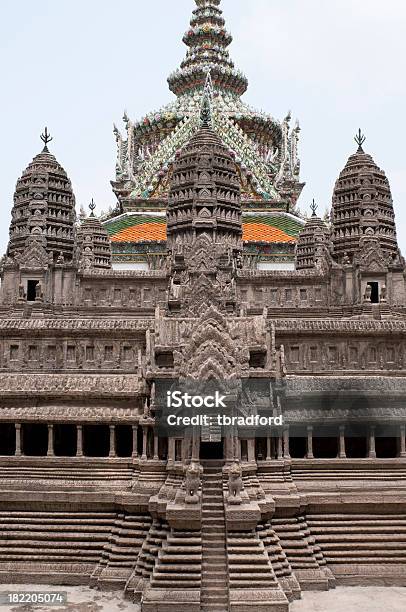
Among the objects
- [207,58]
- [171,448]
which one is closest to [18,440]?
[171,448]

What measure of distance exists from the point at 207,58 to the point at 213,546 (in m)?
80.2

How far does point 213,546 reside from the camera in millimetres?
23297

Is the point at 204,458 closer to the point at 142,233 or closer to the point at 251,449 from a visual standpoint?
the point at 251,449

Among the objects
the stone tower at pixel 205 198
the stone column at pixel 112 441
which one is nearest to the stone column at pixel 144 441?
the stone column at pixel 112 441

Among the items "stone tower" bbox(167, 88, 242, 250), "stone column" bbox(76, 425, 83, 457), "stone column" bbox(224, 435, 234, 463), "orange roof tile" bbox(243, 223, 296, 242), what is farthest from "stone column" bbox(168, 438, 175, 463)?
"orange roof tile" bbox(243, 223, 296, 242)

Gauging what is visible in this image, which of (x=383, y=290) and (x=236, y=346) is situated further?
(x=383, y=290)

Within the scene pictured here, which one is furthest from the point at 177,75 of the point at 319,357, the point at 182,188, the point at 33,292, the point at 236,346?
the point at 236,346

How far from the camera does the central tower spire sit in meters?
93.0

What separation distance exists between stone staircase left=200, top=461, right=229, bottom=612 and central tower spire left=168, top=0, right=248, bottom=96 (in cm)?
7358

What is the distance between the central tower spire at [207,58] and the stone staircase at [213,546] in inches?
2897

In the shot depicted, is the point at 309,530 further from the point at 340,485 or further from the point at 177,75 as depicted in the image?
the point at 177,75

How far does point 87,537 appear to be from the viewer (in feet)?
84.0

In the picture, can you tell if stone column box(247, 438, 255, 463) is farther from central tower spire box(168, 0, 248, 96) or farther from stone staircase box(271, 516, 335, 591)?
central tower spire box(168, 0, 248, 96)

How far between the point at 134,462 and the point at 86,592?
15.9 feet
